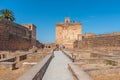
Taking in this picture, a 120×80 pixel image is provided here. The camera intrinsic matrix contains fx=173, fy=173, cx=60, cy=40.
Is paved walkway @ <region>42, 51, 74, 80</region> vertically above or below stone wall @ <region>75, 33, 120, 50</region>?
below

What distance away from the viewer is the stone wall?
1060 inches

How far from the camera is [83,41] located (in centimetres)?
3797

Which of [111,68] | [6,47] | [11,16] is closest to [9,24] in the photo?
[6,47]

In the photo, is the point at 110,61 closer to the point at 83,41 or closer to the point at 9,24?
the point at 9,24

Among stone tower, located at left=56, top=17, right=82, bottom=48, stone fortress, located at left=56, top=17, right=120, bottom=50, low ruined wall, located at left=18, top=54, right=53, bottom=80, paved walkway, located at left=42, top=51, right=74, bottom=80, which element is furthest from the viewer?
stone tower, located at left=56, top=17, right=82, bottom=48

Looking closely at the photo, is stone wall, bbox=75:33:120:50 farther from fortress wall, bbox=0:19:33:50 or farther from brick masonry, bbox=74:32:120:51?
fortress wall, bbox=0:19:33:50

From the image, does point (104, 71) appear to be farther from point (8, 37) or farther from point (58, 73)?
point (8, 37)

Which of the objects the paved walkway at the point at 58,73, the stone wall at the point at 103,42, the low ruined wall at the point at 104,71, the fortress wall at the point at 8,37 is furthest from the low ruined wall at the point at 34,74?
the stone wall at the point at 103,42

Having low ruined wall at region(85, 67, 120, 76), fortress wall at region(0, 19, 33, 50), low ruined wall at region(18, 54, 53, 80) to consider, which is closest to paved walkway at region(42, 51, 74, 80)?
low ruined wall at region(18, 54, 53, 80)

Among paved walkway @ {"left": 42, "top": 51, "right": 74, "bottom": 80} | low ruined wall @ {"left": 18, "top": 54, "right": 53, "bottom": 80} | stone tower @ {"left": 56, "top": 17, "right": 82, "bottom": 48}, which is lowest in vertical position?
paved walkway @ {"left": 42, "top": 51, "right": 74, "bottom": 80}

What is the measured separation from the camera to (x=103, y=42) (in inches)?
1200

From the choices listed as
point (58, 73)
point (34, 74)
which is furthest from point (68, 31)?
point (34, 74)

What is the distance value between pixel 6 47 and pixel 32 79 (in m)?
23.9

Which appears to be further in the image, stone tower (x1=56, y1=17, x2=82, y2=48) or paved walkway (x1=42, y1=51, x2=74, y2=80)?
stone tower (x1=56, y1=17, x2=82, y2=48)
